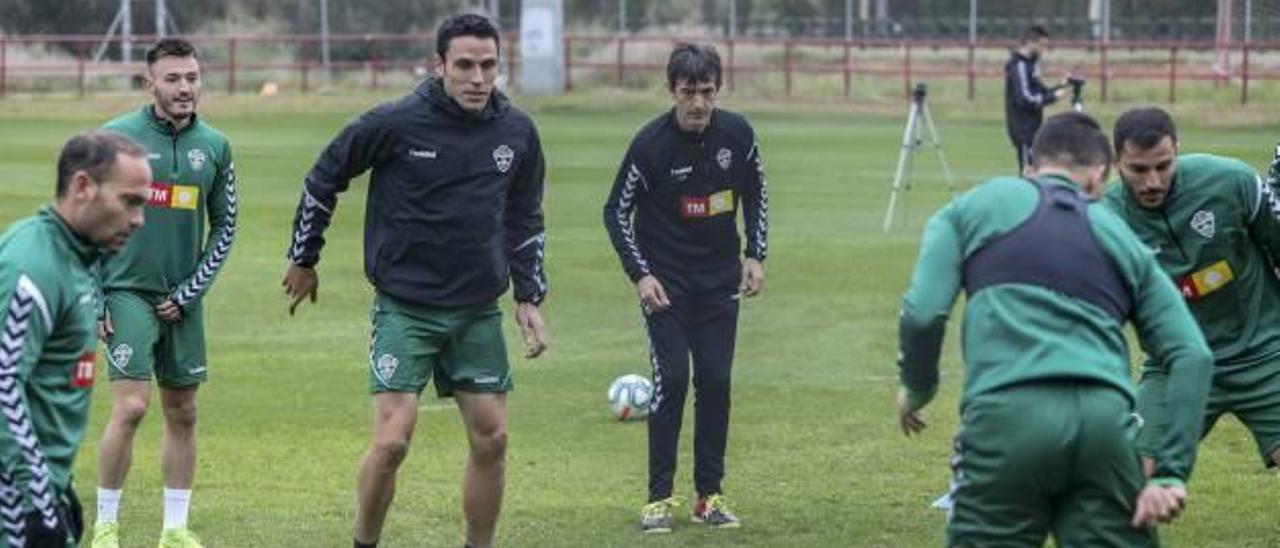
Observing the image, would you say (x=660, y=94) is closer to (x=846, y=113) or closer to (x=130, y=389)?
(x=846, y=113)

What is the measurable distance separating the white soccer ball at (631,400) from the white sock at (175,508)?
14.2 feet

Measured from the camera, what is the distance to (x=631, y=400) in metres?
14.0

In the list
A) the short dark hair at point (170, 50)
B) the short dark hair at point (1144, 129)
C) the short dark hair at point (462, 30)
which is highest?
the short dark hair at point (462, 30)

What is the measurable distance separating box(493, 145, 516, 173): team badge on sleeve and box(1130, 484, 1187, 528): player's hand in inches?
145

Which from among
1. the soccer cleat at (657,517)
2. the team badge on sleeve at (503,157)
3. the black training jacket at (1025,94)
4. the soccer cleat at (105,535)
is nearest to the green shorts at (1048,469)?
the team badge on sleeve at (503,157)

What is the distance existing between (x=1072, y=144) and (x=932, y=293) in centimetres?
63

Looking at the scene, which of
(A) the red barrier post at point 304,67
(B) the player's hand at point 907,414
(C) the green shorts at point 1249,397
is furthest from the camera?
(A) the red barrier post at point 304,67

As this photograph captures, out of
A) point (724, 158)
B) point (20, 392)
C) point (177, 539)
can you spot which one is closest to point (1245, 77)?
point (724, 158)

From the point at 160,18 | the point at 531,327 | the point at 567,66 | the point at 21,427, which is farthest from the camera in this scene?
the point at 160,18

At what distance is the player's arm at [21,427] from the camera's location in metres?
6.26

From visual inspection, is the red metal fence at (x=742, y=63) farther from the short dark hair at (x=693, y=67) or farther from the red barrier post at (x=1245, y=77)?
the short dark hair at (x=693, y=67)

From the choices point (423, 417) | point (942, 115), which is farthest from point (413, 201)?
point (942, 115)

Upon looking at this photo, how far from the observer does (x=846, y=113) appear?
51.2 m

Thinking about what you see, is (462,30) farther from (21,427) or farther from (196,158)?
(21,427)
